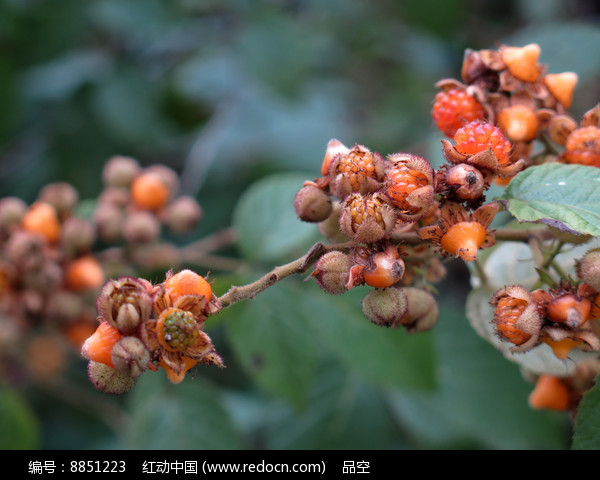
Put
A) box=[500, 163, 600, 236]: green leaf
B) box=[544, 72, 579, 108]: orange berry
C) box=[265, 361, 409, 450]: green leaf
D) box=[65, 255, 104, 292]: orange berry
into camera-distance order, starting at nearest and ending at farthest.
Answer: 1. box=[500, 163, 600, 236]: green leaf
2. box=[544, 72, 579, 108]: orange berry
3. box=[65, 255, 104, 292]: orange berry
4. box=[265, 361, 409, 450]: green leaf

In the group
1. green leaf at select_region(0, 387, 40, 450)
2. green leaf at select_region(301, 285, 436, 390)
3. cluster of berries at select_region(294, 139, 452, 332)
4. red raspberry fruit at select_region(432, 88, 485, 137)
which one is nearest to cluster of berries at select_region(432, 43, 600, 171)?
red raspberry fruit at select_region(432, 88, 485, 137)

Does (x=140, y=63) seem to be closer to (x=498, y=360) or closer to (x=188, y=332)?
(x=498, y=360)

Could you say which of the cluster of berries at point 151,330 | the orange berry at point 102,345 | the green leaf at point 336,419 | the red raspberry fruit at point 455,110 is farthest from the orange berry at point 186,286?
the green leaf at point 336,419

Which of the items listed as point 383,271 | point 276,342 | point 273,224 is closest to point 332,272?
point 383,271

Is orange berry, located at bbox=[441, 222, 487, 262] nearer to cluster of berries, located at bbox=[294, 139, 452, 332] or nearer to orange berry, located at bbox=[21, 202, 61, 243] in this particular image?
cluster of berries, located at bbox=[294, 139, 452, 332]

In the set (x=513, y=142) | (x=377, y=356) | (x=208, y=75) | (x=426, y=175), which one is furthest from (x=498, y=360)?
(x=208, y=75)

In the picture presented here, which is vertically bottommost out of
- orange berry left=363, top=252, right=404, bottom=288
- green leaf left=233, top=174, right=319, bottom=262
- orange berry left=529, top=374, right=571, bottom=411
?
green leaf left=233, top=174, right=319, bottom=262
